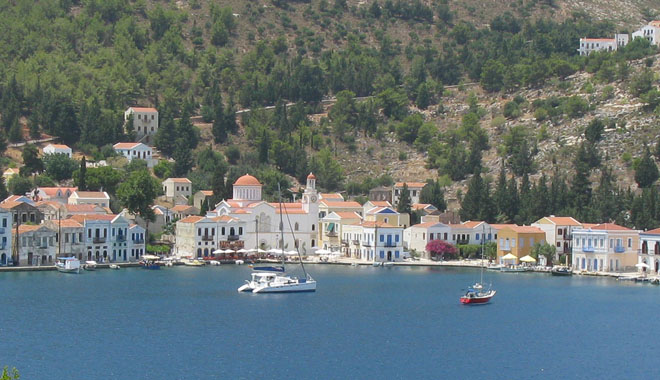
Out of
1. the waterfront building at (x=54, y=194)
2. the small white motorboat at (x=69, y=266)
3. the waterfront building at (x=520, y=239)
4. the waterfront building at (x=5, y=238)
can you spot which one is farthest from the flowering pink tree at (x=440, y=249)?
the waterfront building at (x=5, y=238)

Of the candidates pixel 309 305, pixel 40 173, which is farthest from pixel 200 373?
pixel 40 173

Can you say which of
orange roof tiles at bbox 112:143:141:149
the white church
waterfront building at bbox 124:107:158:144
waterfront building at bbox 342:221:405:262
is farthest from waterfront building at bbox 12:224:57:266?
waterfront building at bbox 124:107:158:144

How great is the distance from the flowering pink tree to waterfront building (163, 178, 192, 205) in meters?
24.9

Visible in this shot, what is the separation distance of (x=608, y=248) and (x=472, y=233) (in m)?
14.9

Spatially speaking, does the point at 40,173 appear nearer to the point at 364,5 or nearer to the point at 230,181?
the point at 230,181

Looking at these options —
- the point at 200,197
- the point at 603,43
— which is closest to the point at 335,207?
the point at 200,197

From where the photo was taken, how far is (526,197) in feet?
328

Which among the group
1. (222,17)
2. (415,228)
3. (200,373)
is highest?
(222,17)

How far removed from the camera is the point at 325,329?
194 ft

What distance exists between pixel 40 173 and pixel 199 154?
17987mm

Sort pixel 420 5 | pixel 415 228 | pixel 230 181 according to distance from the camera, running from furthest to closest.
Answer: pixel 420 5 < pixel 230 181 < pixel 415 228

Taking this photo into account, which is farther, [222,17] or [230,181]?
[222,17]

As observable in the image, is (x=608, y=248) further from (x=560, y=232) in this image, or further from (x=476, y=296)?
(x=476, y=296)

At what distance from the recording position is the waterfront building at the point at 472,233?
96.6 metres
